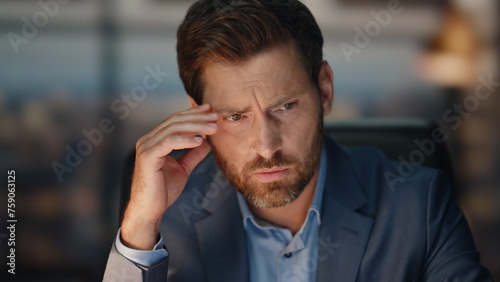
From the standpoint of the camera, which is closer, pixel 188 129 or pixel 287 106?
pixel 188 129

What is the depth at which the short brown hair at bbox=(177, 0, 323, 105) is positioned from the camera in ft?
5.82

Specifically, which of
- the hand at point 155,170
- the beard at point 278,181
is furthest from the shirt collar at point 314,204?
the hand at point 155,170

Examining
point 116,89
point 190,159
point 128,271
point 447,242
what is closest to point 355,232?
point 447,242

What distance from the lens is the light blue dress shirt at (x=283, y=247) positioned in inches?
73.9

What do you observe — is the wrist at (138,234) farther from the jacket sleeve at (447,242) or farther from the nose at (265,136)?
the jacket sleeve at (447,242)

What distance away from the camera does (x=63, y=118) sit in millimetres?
4504

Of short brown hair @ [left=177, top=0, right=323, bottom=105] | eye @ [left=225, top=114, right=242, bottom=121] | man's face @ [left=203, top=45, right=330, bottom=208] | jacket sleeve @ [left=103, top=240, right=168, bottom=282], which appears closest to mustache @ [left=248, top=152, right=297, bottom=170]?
man's face @ [left=203, top=45, right=330, bottom=208]

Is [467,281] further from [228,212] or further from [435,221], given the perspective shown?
[228,212]

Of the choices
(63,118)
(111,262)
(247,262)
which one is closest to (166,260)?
(111,262)

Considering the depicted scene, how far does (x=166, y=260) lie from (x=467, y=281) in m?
0.81

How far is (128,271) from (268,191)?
1.44 ft

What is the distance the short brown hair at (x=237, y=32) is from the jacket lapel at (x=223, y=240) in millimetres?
336

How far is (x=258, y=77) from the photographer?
5.79 feet

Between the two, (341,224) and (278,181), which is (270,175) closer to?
(278,181)
